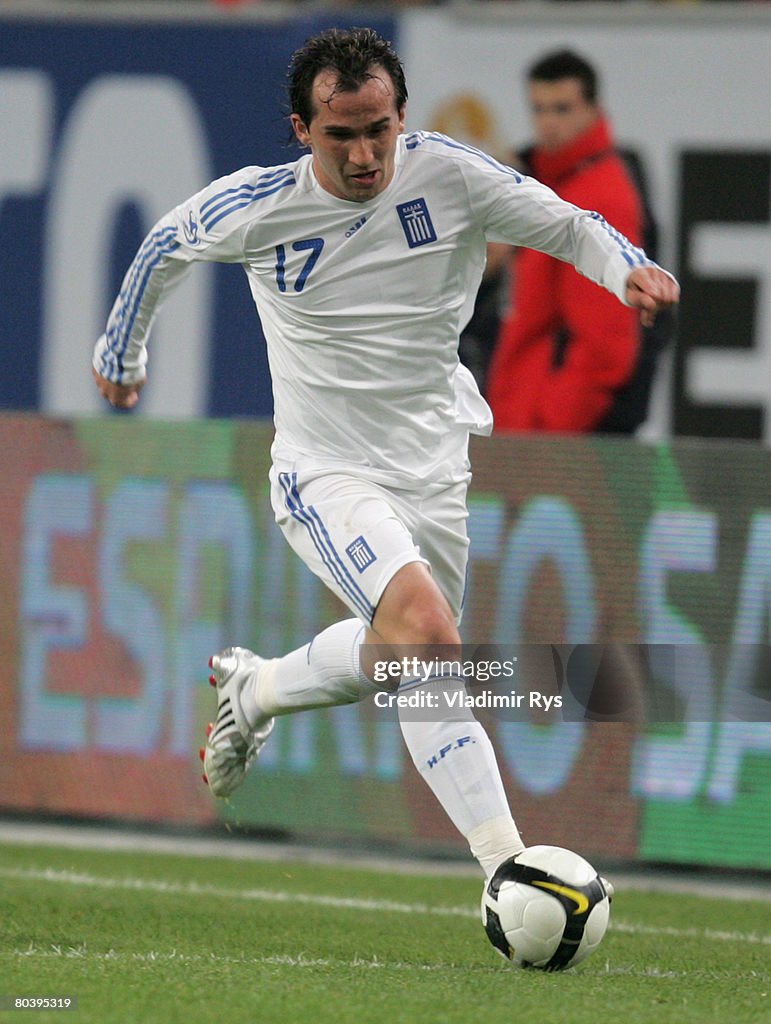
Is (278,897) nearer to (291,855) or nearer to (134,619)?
(291,855)

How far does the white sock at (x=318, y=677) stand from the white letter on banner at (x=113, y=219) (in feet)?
19.0

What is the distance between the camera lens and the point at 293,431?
5172 mm

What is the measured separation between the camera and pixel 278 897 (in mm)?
6484

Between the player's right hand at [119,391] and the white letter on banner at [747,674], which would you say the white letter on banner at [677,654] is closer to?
the white letter on banner at [747,674]

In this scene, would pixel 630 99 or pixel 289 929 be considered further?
pixel 630 99

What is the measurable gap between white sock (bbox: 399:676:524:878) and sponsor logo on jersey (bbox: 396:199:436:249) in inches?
45.6

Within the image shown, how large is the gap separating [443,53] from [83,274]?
2.57 m

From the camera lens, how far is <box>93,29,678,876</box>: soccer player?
4.73 metres

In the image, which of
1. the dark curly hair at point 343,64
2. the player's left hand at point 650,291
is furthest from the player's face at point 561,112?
the player's left hand at point 650,291

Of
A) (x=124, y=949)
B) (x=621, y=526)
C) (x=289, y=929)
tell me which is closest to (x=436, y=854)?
(x=621, y=526)

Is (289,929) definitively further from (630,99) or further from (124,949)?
(630,99)

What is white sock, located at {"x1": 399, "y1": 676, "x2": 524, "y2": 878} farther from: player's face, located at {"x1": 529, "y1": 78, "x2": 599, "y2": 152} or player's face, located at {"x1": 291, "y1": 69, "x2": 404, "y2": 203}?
player's face, located at {"x1": 529, "y1": 78, "x2": 599, "y2": 152}

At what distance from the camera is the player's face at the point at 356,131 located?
4707 mm

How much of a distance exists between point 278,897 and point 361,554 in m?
2.16
